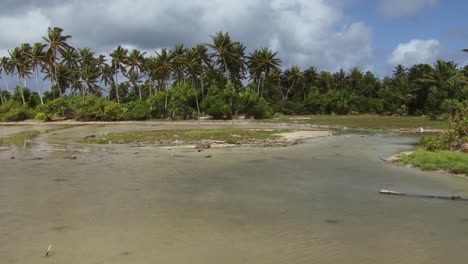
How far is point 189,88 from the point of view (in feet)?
306

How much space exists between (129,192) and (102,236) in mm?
6456

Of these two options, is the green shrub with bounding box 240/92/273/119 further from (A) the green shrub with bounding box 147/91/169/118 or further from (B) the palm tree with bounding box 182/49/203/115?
(A) the green shrub with bounding box 147/91/169/118

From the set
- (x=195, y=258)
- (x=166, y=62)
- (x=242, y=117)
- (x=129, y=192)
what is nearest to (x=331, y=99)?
(x=242, y=117)

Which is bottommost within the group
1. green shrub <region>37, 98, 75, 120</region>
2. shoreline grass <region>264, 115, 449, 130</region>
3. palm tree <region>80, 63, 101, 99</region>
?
shoreline grass <region>264, 115, 449, 130</region>

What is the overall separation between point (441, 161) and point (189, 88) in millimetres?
72824

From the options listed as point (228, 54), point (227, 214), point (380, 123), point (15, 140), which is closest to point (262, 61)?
point (228, 54)

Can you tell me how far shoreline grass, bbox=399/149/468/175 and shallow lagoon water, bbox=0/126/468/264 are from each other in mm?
1065

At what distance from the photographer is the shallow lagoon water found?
10555mm

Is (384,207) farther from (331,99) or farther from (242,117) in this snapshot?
(331,99)

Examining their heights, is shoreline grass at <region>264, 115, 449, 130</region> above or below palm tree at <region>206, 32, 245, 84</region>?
below

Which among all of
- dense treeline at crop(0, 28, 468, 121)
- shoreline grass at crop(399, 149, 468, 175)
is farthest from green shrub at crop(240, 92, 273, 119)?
shoreline grass at crop(399, 149, 468, 175)

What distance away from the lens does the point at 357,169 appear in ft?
81.1

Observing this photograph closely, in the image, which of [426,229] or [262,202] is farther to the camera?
[262,202]

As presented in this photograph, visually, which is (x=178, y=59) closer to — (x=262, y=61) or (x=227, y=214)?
(x=262, y=61)
